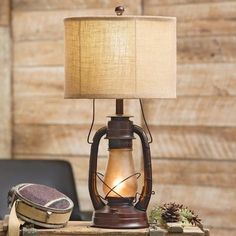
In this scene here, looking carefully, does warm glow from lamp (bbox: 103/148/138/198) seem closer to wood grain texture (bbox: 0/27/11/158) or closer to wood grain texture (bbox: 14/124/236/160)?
wood grain texture (bbox: 14/124/236/160)

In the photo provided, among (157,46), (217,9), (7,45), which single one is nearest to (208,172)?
(217,9)

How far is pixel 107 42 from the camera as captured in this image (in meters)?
2.90

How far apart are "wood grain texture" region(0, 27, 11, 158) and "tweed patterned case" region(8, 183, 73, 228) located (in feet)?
5.97

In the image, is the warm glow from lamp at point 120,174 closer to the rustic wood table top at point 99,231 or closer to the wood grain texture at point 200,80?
the rustic wood table top at point 99,231

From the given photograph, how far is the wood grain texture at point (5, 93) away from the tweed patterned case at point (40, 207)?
1.82m

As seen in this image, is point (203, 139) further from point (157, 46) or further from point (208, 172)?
point (157, 46)

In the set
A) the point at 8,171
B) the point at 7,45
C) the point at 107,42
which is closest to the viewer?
the point at 107,42

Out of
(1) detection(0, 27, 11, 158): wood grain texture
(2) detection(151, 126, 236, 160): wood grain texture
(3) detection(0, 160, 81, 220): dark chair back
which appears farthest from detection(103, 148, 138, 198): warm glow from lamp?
(1) detection(0, 27, 11, 158): wood grain texture

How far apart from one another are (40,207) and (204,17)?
1.88 metres

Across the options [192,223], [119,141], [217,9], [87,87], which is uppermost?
[217,9]

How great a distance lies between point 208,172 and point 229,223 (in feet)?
0.93

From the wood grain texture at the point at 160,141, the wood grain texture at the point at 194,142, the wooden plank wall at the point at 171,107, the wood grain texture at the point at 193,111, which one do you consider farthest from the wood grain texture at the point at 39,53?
the wood grain texture at the point at 194,142

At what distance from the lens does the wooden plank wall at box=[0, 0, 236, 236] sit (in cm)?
440

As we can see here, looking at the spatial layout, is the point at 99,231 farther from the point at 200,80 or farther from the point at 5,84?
the point at 5,84
